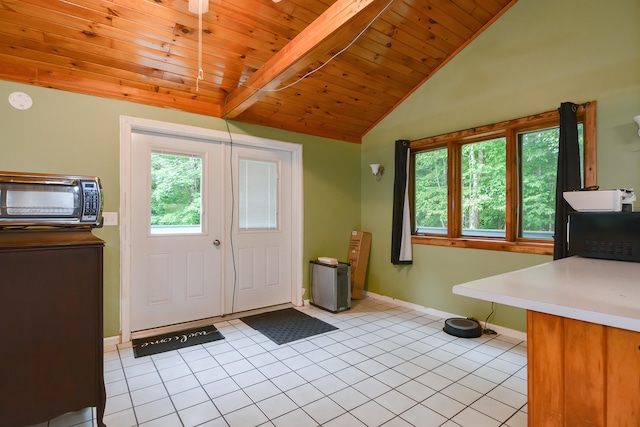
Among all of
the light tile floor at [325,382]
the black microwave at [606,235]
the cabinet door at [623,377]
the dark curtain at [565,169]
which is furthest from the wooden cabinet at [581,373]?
the dark curtain at [565,169]

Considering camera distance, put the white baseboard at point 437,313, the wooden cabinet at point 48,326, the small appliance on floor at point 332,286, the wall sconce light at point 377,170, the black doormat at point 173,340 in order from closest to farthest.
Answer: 1. the wooden cabinet at point 48,326
2. the black doormat at point 173,340
3. the white baseboard at point 437,313
4. the small appliance on floor at point 332,286
5. the wall sconce light at point 377,170

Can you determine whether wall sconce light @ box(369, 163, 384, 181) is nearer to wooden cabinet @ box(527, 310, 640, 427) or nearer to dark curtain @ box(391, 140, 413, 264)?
dark curtain @ box(391, 140, 413, 264)

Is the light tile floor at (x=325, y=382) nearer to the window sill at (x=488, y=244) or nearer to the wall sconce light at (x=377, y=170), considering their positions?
the window sill at (x=488, y=244)

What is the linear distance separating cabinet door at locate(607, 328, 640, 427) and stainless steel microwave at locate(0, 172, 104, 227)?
2.47m

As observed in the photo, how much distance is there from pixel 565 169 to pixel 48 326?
3692mm

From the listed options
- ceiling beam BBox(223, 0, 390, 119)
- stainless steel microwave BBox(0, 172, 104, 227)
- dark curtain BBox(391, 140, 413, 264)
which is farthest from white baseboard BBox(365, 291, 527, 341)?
stainless steel microwave BBox(0, 172, 104, 227)

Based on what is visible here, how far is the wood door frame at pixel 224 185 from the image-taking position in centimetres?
304

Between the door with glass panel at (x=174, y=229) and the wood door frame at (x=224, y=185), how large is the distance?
0.32 feet

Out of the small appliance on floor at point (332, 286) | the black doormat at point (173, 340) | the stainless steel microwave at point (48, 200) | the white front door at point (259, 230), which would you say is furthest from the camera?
the small appliance on floor at point (332, 286)

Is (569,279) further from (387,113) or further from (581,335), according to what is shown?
(387,113)

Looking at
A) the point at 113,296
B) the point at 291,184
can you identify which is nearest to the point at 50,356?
the point at 113,296

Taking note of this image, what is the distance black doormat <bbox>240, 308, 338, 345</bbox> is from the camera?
3.23 meters

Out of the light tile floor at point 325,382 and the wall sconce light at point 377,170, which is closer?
the light tile floor at point 325,382

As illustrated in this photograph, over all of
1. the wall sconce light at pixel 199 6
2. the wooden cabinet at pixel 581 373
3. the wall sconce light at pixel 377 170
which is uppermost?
the wall sconce light at pixel 199 6
